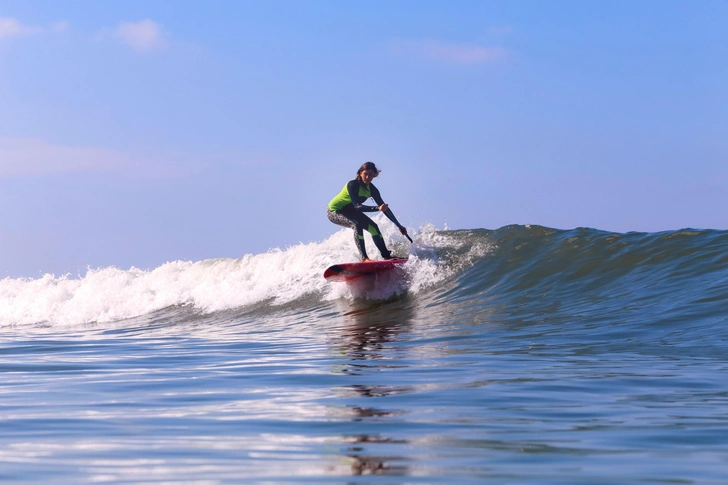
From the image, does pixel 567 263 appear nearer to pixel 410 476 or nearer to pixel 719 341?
pixel 719 341

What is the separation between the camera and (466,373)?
220 inches

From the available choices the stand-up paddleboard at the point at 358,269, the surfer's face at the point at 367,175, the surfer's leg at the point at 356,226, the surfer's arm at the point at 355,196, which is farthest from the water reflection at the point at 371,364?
the surfer's face at the point at 367,175

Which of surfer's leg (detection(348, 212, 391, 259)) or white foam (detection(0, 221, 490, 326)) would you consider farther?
white foam (detection(0, 221, 490, 326))

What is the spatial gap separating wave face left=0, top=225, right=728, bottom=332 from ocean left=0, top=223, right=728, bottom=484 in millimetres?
54

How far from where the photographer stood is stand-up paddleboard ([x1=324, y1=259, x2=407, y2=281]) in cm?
1291

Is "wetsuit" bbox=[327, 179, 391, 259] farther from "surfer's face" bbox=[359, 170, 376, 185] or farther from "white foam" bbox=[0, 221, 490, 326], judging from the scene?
"white foam" bbox=[0, 221, 490, 326]

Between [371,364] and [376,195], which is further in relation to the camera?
[376,195]

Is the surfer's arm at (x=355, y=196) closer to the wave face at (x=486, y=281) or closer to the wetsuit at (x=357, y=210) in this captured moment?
the wetsuit at (x=357, y=210)

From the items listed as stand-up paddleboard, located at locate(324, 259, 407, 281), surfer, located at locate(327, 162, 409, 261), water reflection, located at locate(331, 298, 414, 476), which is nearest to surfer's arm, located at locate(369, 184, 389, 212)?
surfer, located at locate(327, 162, 409, 261)

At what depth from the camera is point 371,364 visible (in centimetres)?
629

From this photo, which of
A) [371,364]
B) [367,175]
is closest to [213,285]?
[367,175]

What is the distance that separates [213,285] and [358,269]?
524cm

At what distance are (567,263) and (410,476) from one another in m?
10.5

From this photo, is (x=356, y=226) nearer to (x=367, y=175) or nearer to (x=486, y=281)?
(x=367, y=175)
